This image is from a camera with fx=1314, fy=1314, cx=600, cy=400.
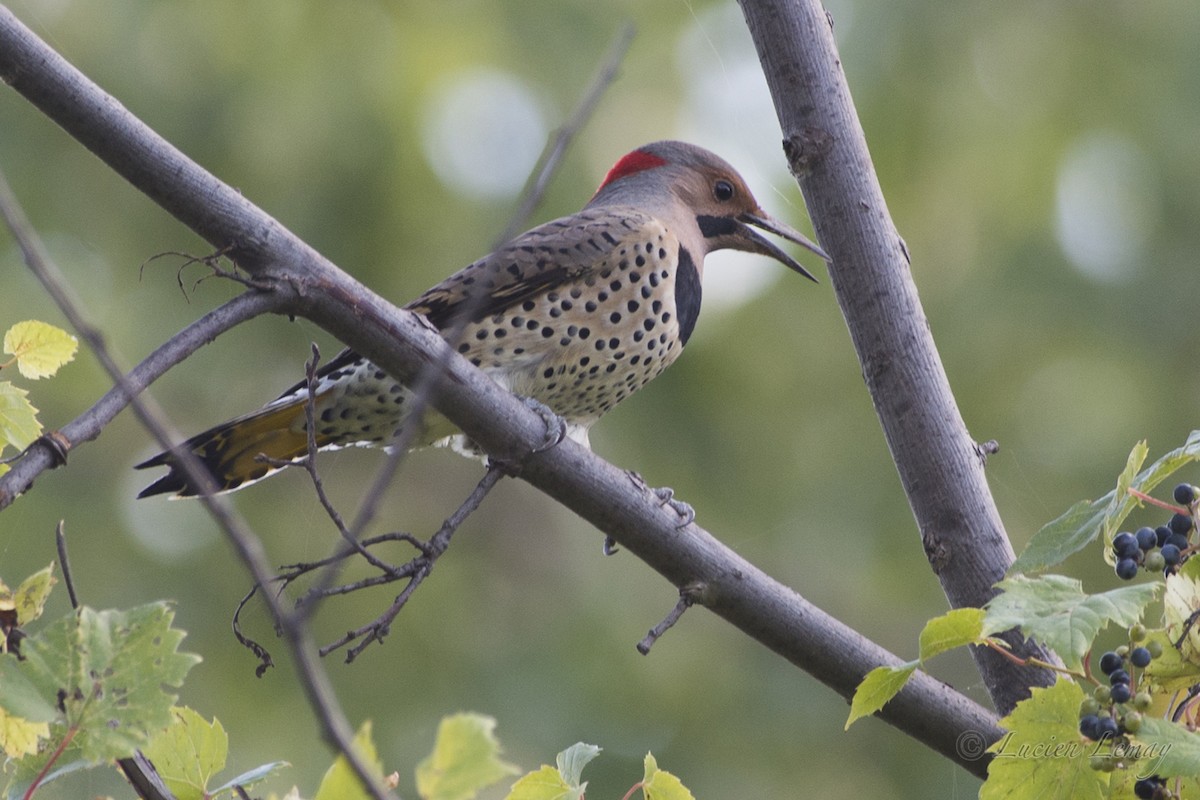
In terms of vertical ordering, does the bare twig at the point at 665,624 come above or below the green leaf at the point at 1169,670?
above

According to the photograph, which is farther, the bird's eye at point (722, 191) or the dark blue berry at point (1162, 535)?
the bird's eye at point (722, 191)

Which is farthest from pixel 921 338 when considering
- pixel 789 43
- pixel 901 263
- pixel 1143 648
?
pixel 1143 648

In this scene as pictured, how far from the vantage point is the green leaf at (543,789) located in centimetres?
162

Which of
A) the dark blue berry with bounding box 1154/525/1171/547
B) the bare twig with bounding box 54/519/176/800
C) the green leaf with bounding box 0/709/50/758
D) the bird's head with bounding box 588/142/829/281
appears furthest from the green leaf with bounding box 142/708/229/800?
the bird's head with bounding box 588/142/829/281

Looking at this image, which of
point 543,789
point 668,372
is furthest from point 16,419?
point 668,372

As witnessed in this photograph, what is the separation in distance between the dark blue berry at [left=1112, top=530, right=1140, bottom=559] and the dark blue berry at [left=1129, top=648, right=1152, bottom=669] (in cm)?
15

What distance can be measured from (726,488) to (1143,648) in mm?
4903

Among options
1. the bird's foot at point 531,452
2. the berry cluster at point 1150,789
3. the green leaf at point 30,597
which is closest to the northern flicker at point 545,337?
the bird's foot at point 531,452

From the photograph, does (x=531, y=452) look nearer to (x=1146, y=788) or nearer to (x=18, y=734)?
(x=18, y=734)

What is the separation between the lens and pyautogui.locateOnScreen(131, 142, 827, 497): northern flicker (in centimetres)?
299

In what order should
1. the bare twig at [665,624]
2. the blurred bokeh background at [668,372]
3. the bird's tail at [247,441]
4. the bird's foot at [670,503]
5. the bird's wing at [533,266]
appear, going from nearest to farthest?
the bare twig at [665,624] → the bird's foot at [670,503] → the bird's tail at [247,441] → the bird's wing at [533,266] → the blurred bokeh background at [668,372]

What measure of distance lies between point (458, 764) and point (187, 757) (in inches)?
25.4

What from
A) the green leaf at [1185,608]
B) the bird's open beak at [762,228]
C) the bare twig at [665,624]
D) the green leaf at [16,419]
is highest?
the bird's open beak at [762,228]

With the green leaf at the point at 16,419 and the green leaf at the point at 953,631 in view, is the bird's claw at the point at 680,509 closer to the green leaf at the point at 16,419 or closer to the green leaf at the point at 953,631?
the green leaf at the point at 953,631
